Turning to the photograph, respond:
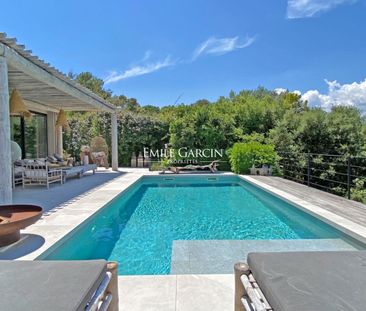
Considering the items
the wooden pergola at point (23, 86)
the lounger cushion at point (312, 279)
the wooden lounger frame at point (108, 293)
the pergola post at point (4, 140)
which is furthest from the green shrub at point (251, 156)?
the wooden lounger frame at point (108, 293)

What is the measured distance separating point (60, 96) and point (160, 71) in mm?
14046

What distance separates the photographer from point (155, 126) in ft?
52.5

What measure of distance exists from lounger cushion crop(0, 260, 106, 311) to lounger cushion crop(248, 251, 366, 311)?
3.47ft

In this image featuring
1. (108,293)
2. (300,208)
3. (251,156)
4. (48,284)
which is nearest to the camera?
(48,284)

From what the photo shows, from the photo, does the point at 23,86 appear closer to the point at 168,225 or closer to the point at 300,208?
the point at 168,225

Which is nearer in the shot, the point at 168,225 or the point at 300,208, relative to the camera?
the point at 168,225

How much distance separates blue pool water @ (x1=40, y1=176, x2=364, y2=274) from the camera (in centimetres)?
409

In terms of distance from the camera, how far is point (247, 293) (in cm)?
184

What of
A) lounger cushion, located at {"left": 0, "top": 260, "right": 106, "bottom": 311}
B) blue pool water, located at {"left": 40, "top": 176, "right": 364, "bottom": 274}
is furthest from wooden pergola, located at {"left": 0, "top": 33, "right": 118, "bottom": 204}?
lounger cushion, located at {"left": 0, "top": 260, "right": 106, "bottom": 311}

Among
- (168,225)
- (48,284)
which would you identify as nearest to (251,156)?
(168,225)

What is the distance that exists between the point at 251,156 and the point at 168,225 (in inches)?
282

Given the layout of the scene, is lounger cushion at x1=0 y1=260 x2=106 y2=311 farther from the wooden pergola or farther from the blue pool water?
the wooden pergola

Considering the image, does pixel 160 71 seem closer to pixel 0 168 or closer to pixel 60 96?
pixel 60 96

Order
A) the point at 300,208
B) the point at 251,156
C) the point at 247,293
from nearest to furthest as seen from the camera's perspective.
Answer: the point at 247,293 < the point at 300,208 < the point at 251,156
